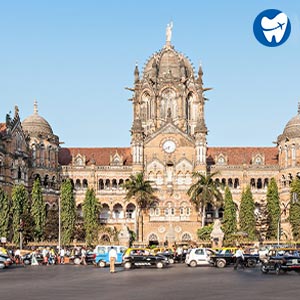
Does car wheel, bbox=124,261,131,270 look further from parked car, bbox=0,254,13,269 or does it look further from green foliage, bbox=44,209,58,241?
green foliage, bbox=44,209,58,241

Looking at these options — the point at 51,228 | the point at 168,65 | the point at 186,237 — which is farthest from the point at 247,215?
the point at 168,65

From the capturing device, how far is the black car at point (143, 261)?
49312 mm

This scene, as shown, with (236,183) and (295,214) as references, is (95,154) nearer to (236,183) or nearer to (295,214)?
(236,183)

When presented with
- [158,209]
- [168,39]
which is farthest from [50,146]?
[168,39]

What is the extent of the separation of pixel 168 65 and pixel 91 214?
90.2ft

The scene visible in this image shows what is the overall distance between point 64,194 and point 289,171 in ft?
101

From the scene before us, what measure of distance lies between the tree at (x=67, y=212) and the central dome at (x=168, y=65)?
23.8 m

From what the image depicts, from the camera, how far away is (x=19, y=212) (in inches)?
3364

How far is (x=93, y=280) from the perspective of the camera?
3644cm

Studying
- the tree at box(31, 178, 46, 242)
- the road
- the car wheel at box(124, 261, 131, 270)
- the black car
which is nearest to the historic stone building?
the tree at box(31, 178, 46, 242)

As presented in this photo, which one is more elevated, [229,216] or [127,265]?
[229,216]

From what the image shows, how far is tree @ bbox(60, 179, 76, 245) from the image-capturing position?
91688 mm

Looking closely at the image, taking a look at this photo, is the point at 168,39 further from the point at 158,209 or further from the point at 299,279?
the point at 299,279

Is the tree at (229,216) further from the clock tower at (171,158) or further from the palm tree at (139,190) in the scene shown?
the palm tree at (139,190)
